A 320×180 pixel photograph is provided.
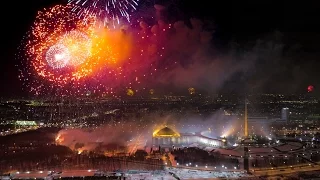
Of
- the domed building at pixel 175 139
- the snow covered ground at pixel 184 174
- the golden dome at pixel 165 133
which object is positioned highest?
the golden dome at pixel 165 133

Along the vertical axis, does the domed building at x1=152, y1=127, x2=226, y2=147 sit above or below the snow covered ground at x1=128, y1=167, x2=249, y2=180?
above

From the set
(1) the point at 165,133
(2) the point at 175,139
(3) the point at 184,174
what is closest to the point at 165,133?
(1) the point at 165,133

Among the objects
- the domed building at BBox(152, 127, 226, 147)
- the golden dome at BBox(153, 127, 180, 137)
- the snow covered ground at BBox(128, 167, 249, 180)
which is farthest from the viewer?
the golden dome at BBox(153, 127, 180, 137)

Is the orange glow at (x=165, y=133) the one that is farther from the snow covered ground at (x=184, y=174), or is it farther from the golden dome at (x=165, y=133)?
the snow covered ground at (x=184, y=174)

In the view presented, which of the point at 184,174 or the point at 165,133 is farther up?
the point at 165,133

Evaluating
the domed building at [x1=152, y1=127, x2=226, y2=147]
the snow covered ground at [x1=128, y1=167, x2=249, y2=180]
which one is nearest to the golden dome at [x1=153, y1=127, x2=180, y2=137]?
the domed building at [x1=152, y1=127, x2=226, y2=147]

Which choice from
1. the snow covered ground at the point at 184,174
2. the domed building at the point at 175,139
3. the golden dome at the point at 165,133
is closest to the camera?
the snow covered ground at the point at 184,174

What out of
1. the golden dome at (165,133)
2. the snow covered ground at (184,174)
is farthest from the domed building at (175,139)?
the snow covered ground at (184,174)

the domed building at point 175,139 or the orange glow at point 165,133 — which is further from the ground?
the orange glow at point 165,133

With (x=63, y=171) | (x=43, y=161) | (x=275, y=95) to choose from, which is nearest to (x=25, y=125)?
(x=43, y=161)

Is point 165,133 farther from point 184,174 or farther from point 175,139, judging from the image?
point 184,174

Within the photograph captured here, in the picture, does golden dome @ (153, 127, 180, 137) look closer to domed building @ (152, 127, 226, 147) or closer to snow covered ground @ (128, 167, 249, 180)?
domed building @ (152, 127, 226, 147)

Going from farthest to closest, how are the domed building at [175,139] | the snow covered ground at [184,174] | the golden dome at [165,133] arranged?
1. the golden dome at [165,133]
2. the domed building at [175,139]
3. the snow covered ground at [184,174]

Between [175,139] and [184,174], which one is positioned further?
[175,139]
